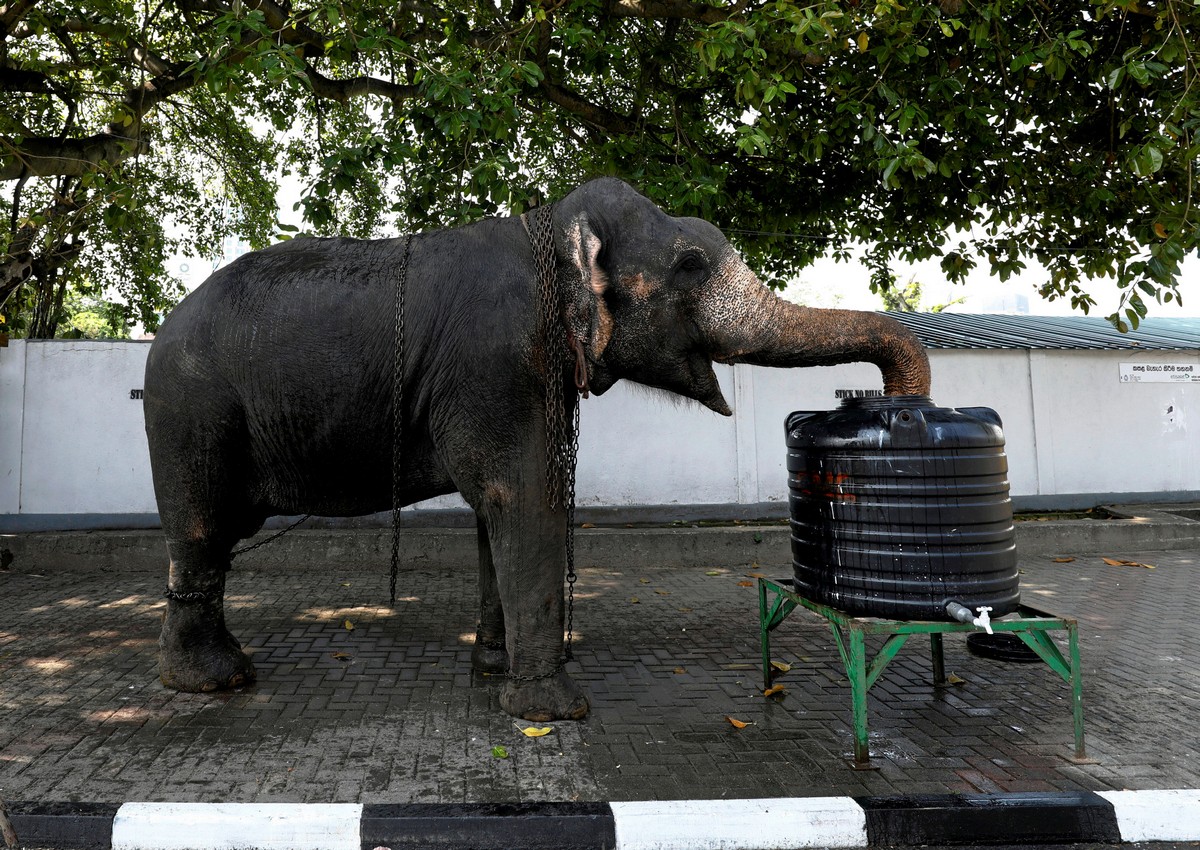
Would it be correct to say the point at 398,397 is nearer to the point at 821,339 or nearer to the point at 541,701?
the point at 541,701

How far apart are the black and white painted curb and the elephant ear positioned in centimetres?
191

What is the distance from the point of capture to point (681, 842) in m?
2.72

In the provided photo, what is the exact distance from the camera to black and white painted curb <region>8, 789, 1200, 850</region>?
106 inches

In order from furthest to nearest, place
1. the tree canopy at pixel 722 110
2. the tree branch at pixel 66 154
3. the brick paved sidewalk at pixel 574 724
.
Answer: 1. the tree branch at pixel 66 154
2. the tree canopy at pixel 722 110
3. the brick paved sidewalk at pixel 574 724

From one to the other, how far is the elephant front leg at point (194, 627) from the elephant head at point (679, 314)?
2.20m

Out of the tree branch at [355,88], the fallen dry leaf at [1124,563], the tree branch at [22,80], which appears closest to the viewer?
the fallen dry leaf at [1124,563]

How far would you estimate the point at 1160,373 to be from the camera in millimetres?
10742

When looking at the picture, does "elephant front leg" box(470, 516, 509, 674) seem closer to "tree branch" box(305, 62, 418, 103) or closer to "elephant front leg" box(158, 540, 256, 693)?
"elephant front leg" box(158, 540, 256, 693)

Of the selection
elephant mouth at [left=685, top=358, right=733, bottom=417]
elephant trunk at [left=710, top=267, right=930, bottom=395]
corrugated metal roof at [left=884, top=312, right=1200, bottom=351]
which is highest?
corrugated metal roof at [left=884, top=312, right=1200, bottom=351]

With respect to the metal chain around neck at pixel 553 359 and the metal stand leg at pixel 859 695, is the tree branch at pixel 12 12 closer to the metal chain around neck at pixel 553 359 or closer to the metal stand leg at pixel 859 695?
the metal chain around neck at pixel 553 359

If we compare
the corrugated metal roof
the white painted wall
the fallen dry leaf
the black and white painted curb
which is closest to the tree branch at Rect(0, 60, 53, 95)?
the white painted wall

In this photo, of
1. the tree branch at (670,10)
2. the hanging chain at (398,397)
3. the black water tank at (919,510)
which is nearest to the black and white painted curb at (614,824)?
the black water tank at (919,510)

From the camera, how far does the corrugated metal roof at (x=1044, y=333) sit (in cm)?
1083

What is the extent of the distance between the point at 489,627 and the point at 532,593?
102cm
